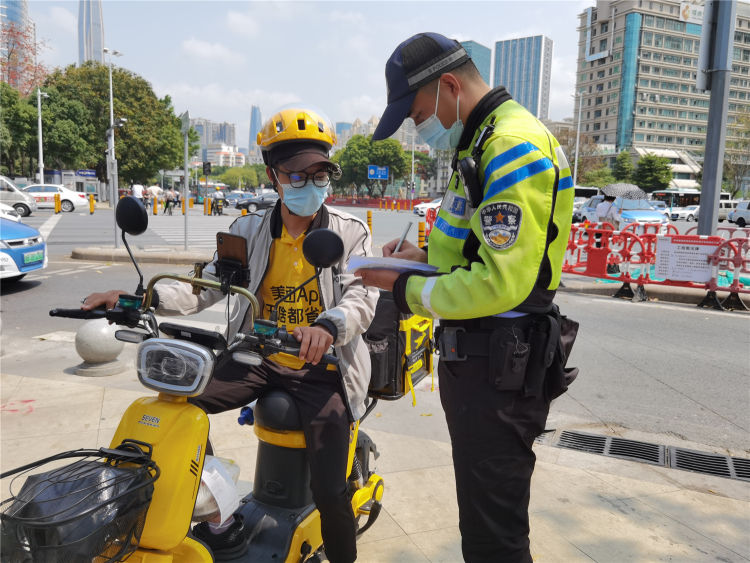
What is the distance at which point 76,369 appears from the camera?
5.18m

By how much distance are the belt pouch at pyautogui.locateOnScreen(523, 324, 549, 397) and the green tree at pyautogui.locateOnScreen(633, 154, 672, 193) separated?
221ft

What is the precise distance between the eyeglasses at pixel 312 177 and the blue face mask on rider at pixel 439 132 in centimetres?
60

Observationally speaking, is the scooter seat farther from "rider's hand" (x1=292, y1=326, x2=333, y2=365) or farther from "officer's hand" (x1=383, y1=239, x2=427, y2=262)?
"officer's hand" (x1=383, y1=239, x2=427, y2=262)

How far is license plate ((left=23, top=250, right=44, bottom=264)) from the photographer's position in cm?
896

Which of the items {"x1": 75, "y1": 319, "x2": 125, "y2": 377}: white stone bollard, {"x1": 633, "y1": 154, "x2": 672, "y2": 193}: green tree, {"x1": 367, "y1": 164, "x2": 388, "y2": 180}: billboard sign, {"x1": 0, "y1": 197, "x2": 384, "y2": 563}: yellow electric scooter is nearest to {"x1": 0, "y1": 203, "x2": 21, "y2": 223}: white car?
{"x1": 75, "y1": 319, "x2": 125, "y2": 377}: white stone bollard

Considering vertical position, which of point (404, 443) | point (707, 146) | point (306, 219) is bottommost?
point (404, 443)

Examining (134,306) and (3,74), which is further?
(3,74)

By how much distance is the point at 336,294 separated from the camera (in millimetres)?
2473

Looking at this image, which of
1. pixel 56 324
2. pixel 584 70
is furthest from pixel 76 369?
pixel 584 70

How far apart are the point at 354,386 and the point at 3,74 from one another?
2052 inches

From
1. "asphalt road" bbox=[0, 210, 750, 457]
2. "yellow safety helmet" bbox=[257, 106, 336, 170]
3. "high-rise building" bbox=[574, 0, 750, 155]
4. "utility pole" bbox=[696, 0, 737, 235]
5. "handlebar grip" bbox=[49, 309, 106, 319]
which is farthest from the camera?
"high-rise building" bbox=[574, 0, 750, 155]

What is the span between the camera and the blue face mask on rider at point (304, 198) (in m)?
2.46

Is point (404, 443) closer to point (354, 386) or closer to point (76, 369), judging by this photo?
point (354, 386)

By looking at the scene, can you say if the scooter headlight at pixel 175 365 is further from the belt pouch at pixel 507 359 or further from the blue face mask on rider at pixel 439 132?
the blue face mask on rider at pixel 439 132
